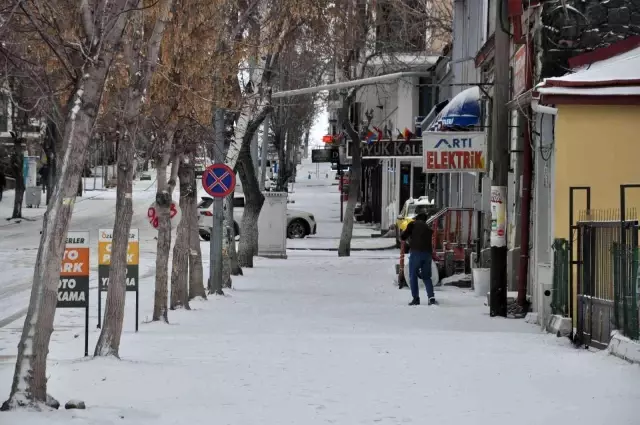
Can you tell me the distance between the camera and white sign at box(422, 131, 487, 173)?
78.0ft

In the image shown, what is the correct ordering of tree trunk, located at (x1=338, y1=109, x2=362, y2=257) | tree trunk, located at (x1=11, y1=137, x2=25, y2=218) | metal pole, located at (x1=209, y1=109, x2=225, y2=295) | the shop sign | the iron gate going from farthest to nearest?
tree trunk, located at (x1=11, y1=137, x2=25, y2=218)
tree trunk, located at (x1=338, y1=109, x2=362, y2=257)
the shop sign
metal pole, located at (x1=209, y1=109, x2=225, y2=295)
the iron gate

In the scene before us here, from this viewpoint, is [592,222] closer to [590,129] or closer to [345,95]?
[590,129]

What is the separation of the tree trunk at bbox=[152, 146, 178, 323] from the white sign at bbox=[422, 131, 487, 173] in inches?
253

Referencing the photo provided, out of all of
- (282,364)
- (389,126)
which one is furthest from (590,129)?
(389,126)

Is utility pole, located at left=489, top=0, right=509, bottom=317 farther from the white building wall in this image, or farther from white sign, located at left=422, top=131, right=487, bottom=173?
the white building wall

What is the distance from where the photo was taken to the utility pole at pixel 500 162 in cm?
1867

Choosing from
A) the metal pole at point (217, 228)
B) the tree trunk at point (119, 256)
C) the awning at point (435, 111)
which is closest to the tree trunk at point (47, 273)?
the tree trunk at point (119, 256)

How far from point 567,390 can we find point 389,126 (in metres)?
42.5

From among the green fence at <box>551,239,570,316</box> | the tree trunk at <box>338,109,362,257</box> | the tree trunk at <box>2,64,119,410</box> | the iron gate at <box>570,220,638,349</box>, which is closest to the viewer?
the tree trunk at <box>2,64,119,410</box>

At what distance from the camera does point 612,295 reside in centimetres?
1343

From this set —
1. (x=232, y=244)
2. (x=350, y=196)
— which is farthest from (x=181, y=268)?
(x=350, y=196)

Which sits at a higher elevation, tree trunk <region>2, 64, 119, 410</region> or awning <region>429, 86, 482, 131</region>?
awning <region>429, 86, 482, 131</region>

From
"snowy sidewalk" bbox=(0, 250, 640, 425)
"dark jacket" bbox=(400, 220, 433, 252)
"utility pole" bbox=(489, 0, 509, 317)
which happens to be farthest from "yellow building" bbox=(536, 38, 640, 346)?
"dark jacket" bbox=(400, 220, 433, 252)

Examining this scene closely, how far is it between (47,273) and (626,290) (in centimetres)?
619
